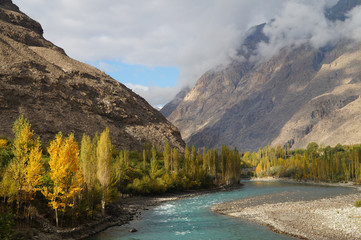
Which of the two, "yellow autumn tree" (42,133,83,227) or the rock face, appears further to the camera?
the rock face

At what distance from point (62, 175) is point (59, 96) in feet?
239

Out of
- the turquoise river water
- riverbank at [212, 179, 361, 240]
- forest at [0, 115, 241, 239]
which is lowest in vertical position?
the turquoise river water

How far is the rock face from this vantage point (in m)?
80.9

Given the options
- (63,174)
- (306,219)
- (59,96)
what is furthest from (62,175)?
(59,96)

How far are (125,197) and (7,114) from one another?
41.3 metres

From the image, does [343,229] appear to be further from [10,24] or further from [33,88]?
[10,24]

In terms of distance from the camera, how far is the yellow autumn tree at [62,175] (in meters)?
27.2

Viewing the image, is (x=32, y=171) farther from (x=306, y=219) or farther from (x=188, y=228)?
(x=306, y=219)

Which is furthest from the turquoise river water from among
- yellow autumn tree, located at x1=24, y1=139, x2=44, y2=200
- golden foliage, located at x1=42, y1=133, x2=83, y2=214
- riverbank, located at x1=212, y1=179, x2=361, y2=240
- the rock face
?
the rock face

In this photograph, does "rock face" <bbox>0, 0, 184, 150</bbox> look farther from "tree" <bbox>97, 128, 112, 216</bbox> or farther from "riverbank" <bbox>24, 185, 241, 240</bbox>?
"tree" <bbox>97, 128, 112, 216</bbox>

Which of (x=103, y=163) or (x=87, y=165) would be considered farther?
(x=103, y=163)

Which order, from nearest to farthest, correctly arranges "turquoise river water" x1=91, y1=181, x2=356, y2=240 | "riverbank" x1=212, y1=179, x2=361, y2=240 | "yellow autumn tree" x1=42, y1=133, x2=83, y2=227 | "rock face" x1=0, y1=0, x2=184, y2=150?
"yellow autumn tree" x1=42, y1=133, x2=83, y2=227 → "riverbank" x1=212, y1=179, x2=361, y2=240 → "turquoise river water" x1=91, y1=181, x2=356, y2=240 → "rock face" x1=0, y1=0, x2=184, y2=150

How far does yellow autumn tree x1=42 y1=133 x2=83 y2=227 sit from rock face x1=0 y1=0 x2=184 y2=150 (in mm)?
→ 48541

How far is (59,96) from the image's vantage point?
93.2 meters
